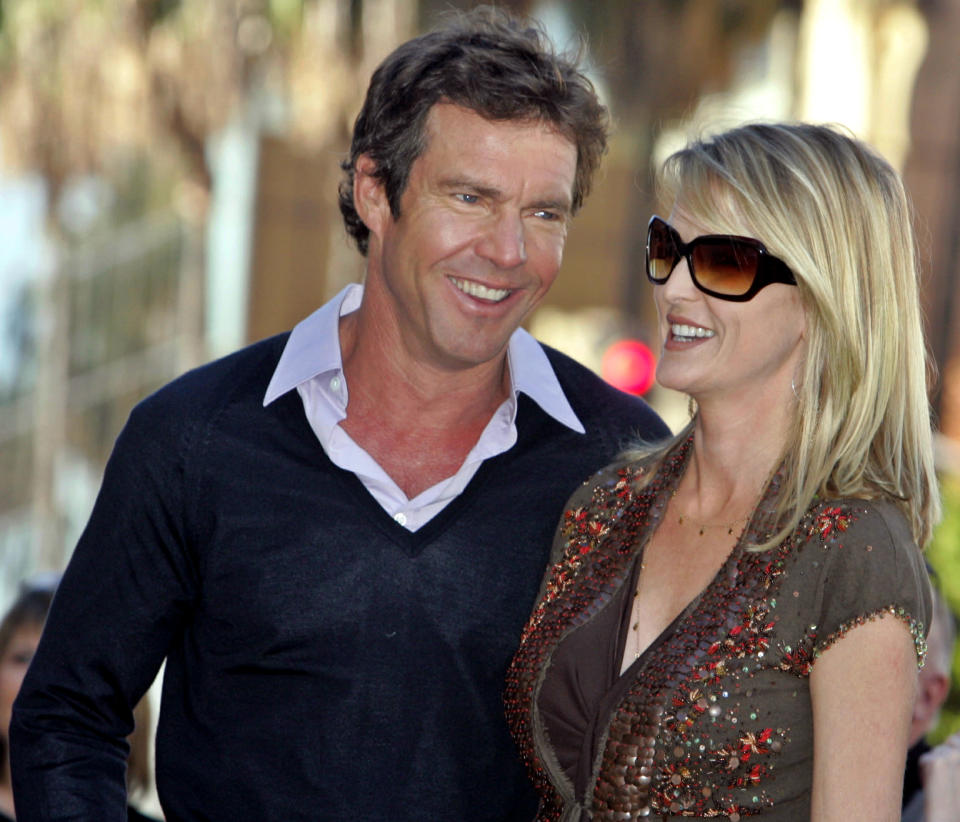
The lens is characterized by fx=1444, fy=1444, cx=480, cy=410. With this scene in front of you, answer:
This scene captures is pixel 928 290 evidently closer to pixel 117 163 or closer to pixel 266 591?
pixel 117 163

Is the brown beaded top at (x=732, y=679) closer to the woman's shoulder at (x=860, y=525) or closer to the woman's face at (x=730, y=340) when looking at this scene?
the woman's shoulder at (x=860, y=525)

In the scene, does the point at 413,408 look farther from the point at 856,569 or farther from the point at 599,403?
the point at 856,569

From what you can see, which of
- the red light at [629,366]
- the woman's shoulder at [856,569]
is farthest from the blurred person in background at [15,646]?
the red light at [629,366]

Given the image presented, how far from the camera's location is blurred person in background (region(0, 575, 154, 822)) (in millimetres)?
4406

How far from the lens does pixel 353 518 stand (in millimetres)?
2883

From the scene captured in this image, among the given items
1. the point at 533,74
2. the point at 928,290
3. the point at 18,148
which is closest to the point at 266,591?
the point at 533,74

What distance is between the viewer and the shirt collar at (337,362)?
302 cm

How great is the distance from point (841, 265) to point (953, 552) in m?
7.08

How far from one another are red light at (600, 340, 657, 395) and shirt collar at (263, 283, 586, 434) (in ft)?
21.3

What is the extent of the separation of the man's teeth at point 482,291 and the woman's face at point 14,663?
83.6 inches

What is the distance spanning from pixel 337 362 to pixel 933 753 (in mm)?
1528

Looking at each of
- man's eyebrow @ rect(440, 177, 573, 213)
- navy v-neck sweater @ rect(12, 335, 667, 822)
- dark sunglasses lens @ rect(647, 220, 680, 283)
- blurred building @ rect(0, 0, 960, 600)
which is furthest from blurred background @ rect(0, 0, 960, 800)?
navy v-neck sweater @ rect(12, 335, 667, 822)

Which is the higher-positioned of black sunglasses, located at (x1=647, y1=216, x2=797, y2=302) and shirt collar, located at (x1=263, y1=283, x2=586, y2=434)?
black sunglasses, located at (x1=647, y1=216, x2=797, y2=302)

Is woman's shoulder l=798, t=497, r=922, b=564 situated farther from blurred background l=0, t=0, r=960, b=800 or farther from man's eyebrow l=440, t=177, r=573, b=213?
blurred background l=0, t=0, r=960, b=800
